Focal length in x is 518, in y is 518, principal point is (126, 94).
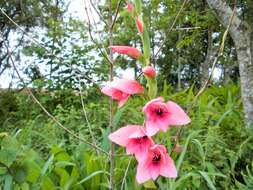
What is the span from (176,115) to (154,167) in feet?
0.47

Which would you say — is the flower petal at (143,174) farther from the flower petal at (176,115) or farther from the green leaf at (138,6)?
the green leaf at (138,6)

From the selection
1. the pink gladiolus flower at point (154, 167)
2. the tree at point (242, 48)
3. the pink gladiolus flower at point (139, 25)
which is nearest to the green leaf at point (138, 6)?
the pink gladiolus flower at point (139, 25)

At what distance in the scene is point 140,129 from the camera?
127cm

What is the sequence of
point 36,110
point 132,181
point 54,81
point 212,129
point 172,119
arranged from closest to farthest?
1. point 172,119
2. point 132,181
3. point 212,129
4. point 36,110
5. point 54,81

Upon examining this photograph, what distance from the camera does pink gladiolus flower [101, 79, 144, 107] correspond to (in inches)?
50.0

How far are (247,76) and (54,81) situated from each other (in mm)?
3440

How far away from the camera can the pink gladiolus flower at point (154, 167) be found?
4.21ft

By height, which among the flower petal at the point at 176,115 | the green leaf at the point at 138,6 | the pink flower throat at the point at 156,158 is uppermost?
the green leaf at the point at 138,6

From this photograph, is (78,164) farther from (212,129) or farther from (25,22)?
(25,22)

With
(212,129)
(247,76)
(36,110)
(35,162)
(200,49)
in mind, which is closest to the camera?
(35,162)

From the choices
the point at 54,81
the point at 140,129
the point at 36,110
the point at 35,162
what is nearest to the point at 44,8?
the point at 54,81

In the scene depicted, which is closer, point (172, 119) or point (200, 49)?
point (172, 119)

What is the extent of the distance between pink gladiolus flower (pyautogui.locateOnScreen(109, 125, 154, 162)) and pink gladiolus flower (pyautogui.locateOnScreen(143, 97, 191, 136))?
3cm

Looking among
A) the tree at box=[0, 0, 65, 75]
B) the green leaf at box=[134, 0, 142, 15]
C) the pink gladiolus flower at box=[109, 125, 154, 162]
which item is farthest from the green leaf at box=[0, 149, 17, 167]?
the tree at box=[0, 0, 65, 75]
